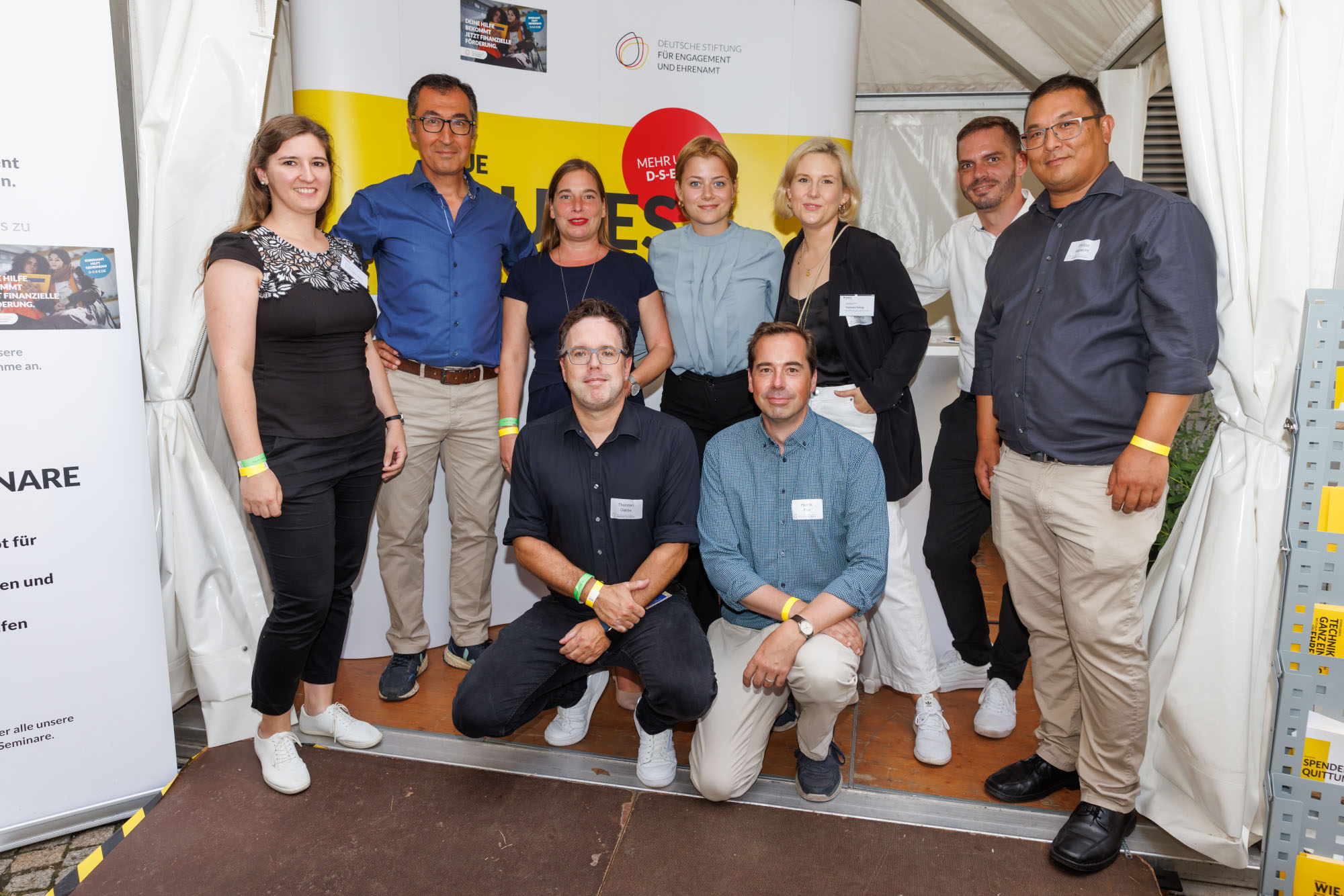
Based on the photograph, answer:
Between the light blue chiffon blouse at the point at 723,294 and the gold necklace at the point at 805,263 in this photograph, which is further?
the light blue chiffon blouse at the point at 723,294

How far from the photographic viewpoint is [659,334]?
2.96m

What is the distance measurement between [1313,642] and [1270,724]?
33 cm

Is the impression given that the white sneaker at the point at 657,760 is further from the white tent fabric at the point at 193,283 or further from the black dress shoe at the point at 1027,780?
the white tent fabric at the point at 193,283

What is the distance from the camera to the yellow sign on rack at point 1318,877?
1961 millimetres

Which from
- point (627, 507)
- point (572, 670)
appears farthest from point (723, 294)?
point (572, 670)

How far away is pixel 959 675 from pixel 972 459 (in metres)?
0.85

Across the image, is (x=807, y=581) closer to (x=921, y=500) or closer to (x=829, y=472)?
(x=829, y=472)

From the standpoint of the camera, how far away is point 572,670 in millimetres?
2561

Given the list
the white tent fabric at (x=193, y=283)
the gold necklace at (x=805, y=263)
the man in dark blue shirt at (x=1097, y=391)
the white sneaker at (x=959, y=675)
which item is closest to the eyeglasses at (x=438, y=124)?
the white tent fabric at (x=193, y=283)

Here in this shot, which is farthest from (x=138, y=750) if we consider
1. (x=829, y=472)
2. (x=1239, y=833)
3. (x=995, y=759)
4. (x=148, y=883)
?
(x=1239, y=833)

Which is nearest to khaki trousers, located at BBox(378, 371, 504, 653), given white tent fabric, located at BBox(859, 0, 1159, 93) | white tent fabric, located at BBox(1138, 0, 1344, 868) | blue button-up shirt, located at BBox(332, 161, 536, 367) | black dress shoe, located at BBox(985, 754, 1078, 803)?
blue button-up shirt, located at BBox(332, 161, 536, 367)

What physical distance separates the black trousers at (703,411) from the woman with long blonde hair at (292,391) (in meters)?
1.01

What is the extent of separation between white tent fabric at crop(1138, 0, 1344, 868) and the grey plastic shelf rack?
0.37 ft

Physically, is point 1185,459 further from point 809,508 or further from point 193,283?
point 193,283
